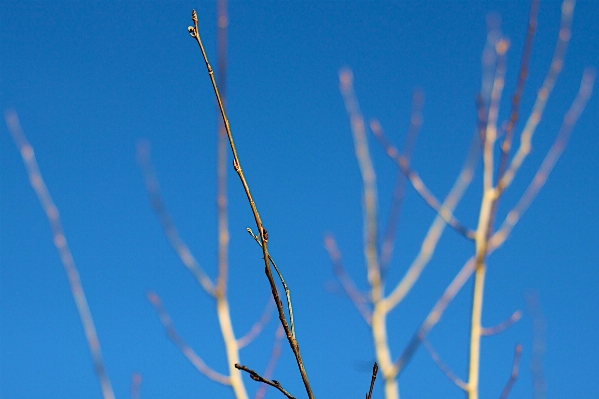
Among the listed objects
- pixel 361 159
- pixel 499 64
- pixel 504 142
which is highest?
pixel 499 64

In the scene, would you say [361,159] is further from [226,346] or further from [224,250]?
[226,346]

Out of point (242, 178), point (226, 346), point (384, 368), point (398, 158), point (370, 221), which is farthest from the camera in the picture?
point (398, 158)

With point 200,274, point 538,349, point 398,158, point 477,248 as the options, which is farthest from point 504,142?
point 200,274

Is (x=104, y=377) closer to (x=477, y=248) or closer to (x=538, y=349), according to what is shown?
(x=477, y=248)

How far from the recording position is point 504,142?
6.37 feet

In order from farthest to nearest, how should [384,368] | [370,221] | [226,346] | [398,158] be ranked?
[398,158] < [370,221] < [226,346] < [384,368]

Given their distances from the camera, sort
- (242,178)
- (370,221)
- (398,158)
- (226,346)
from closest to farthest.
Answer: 1. (242,178)
2. (226,346)
3. (370,221)
4. (398,158)

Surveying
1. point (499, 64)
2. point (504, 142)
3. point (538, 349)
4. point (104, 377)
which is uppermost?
point (499, 64)

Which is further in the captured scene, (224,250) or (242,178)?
(224,250)

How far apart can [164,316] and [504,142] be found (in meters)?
1.57

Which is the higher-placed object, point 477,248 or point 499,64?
point 499,64

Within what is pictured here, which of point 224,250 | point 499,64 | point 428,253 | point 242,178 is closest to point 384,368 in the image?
point 428,253

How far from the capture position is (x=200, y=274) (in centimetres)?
213

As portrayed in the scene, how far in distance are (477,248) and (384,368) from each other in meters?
0.50
